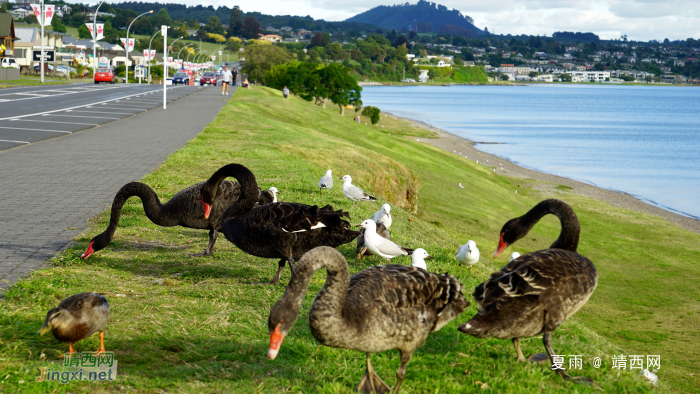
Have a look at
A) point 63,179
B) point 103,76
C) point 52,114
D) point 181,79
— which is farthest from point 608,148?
point 63,179

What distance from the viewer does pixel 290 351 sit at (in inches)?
227

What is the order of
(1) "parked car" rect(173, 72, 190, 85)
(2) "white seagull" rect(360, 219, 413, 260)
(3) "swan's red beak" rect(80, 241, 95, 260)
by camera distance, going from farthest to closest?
(1) "parked car" rect(173, 72, 190, 85)
(2) "white seagull" rect(360, 219, 413, 260)
(3) "swan's red beak" rect(80, 241, 95, 260)

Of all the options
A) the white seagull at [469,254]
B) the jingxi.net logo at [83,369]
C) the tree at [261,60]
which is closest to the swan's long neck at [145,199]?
the jingxi.net logo at [83,369]

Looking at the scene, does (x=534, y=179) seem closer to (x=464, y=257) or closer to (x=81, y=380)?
(x=464, y=257)

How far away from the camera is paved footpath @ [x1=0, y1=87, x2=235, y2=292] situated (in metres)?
8.74

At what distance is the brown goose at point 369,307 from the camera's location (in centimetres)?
439

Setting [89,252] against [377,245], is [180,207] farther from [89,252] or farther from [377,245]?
[377,245]

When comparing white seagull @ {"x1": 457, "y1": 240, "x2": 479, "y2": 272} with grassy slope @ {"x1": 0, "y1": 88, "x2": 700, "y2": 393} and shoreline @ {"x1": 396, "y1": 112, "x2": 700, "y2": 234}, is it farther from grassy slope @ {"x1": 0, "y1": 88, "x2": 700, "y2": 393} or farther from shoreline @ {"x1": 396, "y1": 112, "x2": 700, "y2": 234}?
shoreline @ {"x1": 396, "y1": 112, "x2": 700, "y2": 234}

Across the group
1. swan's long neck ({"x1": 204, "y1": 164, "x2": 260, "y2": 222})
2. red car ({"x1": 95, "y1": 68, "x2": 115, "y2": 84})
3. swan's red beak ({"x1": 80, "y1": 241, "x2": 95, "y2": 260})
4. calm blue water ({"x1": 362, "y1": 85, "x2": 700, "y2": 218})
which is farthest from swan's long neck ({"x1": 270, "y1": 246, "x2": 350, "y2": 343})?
red car ({"x1": 95, "y1": 68, "x2": 115, "y2": 84})

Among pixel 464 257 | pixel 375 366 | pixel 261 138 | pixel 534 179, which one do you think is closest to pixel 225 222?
pixel 375 366

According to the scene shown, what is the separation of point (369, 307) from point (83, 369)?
2.39m

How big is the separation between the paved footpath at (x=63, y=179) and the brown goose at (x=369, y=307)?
4.26m

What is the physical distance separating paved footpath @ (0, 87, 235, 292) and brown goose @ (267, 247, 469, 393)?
168 inches

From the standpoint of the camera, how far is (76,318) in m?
5.05
